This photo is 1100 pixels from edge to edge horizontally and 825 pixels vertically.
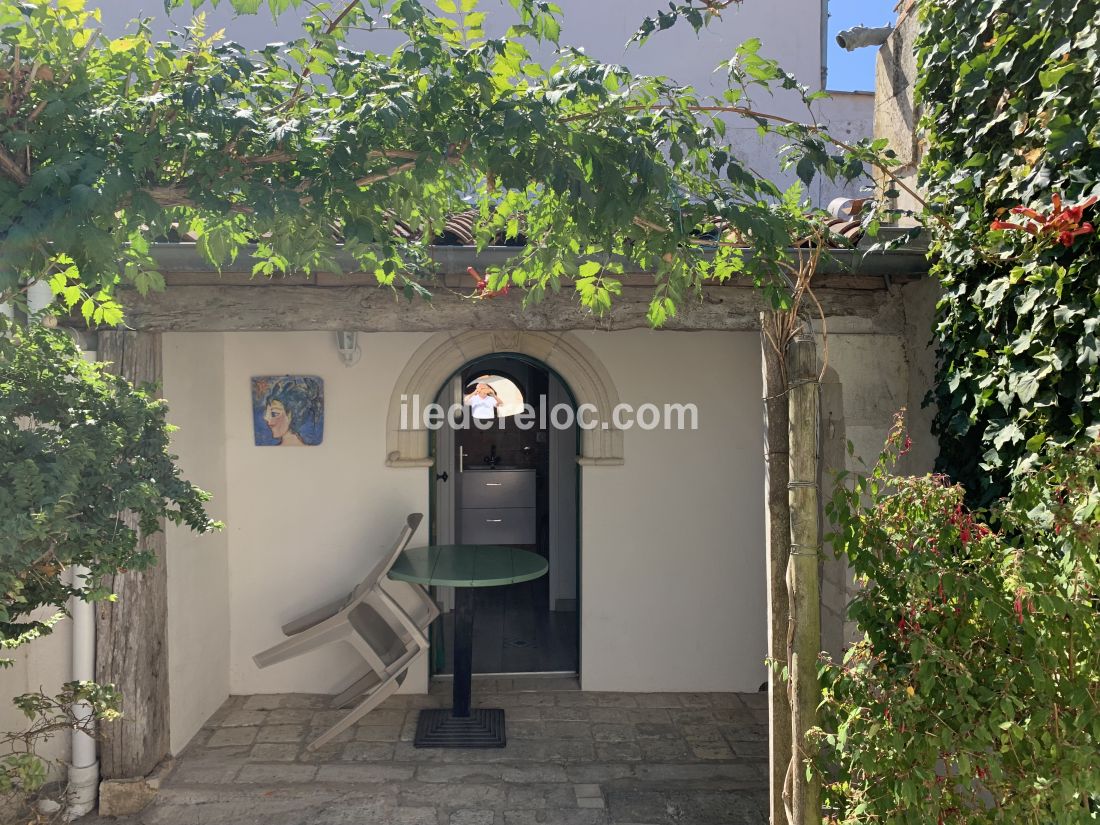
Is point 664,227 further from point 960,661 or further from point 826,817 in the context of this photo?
point 826,817

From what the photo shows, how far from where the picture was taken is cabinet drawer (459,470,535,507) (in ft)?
29.8

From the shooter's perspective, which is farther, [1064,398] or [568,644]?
[568,644]

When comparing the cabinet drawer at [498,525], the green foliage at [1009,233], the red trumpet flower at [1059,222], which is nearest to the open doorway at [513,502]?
the cabinet drawer at [498,525]

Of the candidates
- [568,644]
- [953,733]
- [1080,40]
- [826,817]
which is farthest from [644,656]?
[1080,40]

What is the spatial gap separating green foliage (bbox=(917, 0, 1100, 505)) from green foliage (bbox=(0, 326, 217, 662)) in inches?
102

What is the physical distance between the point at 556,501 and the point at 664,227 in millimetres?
5422

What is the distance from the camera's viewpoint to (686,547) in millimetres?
6043

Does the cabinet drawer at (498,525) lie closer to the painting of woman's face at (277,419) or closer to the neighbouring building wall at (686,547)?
the neighbouring building wall at (686,547)

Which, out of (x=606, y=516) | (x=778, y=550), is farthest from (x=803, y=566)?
(x=606, y=516)

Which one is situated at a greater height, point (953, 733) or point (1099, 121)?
point (1099, 121)

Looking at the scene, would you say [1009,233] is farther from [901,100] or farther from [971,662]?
[901,100]

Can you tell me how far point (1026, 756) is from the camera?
2.21 m

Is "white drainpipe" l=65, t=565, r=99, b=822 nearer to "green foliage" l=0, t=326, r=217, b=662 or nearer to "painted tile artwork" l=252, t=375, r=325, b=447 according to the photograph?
"painted tile artwork" l=252, t=375, r=325, b=447

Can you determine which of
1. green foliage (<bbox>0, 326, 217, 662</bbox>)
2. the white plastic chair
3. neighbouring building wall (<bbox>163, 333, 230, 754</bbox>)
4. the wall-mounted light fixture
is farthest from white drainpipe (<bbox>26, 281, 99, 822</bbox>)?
green foliage (<bbox>0, 326, 217, 662</bbox>)
